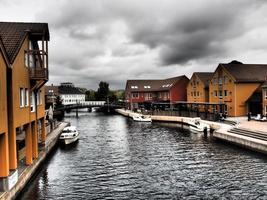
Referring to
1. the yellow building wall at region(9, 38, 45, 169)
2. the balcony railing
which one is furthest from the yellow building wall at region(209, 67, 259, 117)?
the balcony railing

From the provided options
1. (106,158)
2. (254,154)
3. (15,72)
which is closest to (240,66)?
(254,154)

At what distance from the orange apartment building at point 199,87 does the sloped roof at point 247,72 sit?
1241cm

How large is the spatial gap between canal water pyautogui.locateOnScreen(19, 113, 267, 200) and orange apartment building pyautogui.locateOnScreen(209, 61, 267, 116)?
24.1 meters

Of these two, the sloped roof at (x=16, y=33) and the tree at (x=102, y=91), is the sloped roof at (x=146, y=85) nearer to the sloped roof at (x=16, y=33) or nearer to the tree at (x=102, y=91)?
the tree at (x=102, y=91)

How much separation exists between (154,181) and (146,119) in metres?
51.2

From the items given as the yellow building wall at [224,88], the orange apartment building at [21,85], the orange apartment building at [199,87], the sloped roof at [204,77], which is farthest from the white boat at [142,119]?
the orange apartment building at [21,85]

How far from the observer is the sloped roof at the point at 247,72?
2300 inches

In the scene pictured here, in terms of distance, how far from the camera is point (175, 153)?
31.6m

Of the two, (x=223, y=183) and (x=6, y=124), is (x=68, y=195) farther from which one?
(x=223, y=183)

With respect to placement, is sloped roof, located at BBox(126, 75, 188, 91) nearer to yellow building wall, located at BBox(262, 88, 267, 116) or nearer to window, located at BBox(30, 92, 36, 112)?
yellow building wall, located at BBox(262, 88, 267, 116)

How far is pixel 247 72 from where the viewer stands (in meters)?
60.3

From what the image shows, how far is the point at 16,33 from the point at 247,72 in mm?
48814

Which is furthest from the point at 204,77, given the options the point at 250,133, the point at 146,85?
the point at 250,133

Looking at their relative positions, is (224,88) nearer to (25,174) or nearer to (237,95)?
(237,95)
